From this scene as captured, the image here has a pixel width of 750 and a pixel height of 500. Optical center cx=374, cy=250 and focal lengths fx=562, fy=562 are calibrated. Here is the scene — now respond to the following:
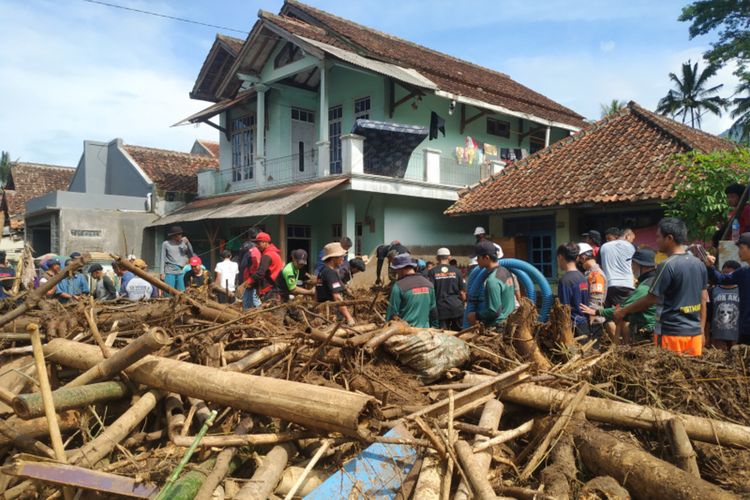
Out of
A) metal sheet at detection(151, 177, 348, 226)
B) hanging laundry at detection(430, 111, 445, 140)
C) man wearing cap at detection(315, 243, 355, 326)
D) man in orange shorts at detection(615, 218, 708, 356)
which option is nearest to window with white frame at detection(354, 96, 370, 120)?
hanging laundry at detection(430, 111, 445, 140)

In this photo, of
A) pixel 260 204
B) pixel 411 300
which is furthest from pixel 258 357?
pixel 260 204

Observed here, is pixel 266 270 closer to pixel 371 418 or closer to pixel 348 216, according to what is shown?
pixel 371 418

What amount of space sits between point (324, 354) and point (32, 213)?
18.8 m

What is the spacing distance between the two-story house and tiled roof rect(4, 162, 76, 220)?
42.8 ft

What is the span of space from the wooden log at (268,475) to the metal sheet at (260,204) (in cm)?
967

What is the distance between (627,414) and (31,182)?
31234mm

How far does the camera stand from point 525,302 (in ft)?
14.8

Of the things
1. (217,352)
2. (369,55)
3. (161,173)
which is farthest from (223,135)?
(217,352)

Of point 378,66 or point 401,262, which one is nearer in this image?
point 401,262

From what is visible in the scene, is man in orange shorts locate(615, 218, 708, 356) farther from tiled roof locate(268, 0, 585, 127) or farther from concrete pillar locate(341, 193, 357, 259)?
tiled roof locate(268, 0, 585, 127)

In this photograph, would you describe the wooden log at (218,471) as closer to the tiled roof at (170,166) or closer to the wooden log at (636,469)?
the wooden log at (636,469)

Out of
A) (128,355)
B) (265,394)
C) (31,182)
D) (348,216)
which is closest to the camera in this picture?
(265,394)

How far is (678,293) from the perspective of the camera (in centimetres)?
441

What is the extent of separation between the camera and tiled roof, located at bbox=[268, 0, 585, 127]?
15548mm
